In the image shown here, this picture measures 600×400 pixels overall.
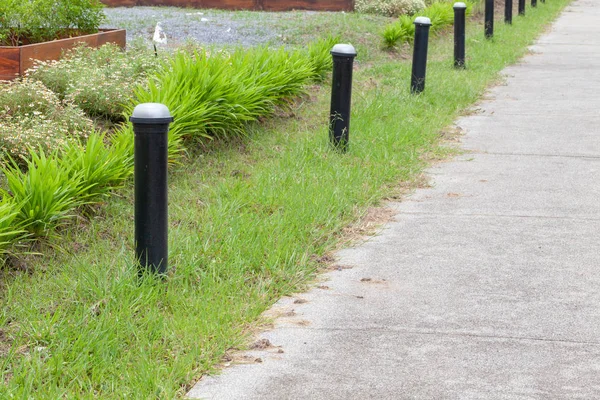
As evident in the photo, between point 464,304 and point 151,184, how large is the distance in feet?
4.92

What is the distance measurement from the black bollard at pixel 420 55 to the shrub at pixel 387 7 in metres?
7.28

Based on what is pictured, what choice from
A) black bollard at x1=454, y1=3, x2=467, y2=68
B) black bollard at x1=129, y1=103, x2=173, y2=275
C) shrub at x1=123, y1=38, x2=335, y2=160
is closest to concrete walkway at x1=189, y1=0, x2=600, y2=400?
black bollard at x1=129, y1=103, x2=173, y2=275

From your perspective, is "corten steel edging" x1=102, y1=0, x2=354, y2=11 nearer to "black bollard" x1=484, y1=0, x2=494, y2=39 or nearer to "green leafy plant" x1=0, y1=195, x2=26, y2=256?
"black bollard" x1=484, y1=0, x2=494, y2=39

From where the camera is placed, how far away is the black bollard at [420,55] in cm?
957

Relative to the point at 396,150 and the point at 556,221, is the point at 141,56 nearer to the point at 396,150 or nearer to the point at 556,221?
the point at 396,150

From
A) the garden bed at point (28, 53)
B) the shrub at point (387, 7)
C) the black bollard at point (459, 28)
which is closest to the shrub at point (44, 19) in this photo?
the garden bed at point (28, 53)

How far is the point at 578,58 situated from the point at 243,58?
7597 mm

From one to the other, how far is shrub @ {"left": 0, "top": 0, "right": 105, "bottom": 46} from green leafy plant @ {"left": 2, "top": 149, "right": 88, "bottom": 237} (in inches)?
159

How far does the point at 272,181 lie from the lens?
614 cm

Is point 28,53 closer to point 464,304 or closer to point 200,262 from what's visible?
point 200,262

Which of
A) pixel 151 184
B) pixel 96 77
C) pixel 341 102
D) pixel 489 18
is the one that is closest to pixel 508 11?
pixel 489 18

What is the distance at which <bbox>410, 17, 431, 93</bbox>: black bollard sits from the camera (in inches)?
377

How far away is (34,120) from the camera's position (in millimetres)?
6293

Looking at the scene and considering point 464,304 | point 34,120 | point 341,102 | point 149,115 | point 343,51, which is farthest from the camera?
Answer: point 341,102
